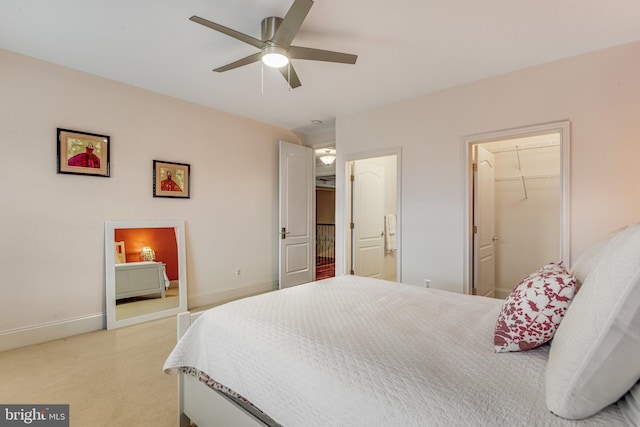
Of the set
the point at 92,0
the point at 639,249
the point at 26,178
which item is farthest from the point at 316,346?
the point at 26,178

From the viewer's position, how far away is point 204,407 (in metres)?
1.47

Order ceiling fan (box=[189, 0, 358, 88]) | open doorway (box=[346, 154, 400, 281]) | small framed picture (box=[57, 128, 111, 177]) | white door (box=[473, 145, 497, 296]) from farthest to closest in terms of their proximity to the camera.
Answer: open doorway (box=[346, 154, 400, 281])
white door (box=[473, 145, 497, 296])
small framed picture (box=[57, 128, 111, 177])
ceiling fan (box=[189, 0, 358, 88])

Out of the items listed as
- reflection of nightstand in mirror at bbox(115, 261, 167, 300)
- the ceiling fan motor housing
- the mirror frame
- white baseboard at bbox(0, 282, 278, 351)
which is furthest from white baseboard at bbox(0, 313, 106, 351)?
the ceiling fan motor housing

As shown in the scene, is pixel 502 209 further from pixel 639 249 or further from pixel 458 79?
pixel 639 249

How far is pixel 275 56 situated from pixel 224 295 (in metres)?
3.06

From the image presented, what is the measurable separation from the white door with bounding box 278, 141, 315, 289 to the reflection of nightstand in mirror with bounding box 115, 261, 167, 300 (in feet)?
5.41

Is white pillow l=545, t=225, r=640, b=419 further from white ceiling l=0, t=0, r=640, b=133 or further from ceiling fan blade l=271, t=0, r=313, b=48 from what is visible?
white ceiling l=0, t=0, r=640, b=133

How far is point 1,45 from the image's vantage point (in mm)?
2463

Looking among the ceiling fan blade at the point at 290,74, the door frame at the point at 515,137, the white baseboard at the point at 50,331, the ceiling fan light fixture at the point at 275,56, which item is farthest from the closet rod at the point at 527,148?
the white baseboard at the point at 50,331

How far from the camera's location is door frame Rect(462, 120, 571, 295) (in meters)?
2.59

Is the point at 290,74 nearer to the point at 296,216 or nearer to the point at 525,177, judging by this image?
the point at 296,216

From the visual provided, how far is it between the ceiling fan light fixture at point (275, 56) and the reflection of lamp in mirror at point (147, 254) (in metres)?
2.46

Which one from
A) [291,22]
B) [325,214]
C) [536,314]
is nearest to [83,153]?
[291,22]

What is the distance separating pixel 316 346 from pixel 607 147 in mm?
2885
